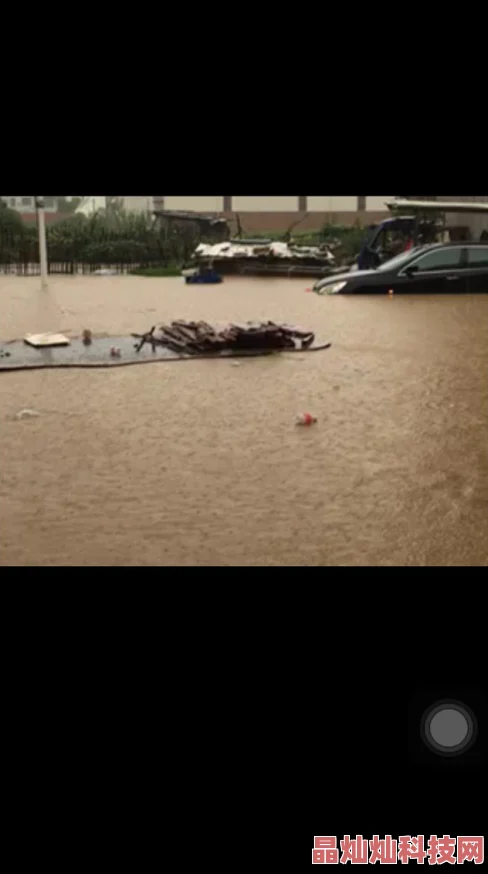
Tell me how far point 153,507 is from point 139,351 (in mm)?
3005

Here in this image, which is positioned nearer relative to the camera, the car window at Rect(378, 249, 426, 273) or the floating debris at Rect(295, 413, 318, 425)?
the floating debris at Rect(295, 413, 318, 425)

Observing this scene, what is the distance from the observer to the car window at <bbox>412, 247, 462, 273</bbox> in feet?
23.0

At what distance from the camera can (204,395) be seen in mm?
4559

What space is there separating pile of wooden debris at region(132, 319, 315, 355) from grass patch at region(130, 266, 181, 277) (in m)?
0.50

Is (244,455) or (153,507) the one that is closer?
(153,507)

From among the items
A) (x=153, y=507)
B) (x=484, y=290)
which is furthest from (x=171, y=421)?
(x=484, y=290)

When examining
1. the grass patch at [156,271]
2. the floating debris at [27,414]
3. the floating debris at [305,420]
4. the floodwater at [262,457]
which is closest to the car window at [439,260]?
the floodwater at [262,457]

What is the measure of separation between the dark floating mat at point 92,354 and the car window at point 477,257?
1.73 m

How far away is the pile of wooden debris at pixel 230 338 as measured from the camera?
5711 mm

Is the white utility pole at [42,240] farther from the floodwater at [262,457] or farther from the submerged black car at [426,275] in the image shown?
the submerged black car at [426,275]
